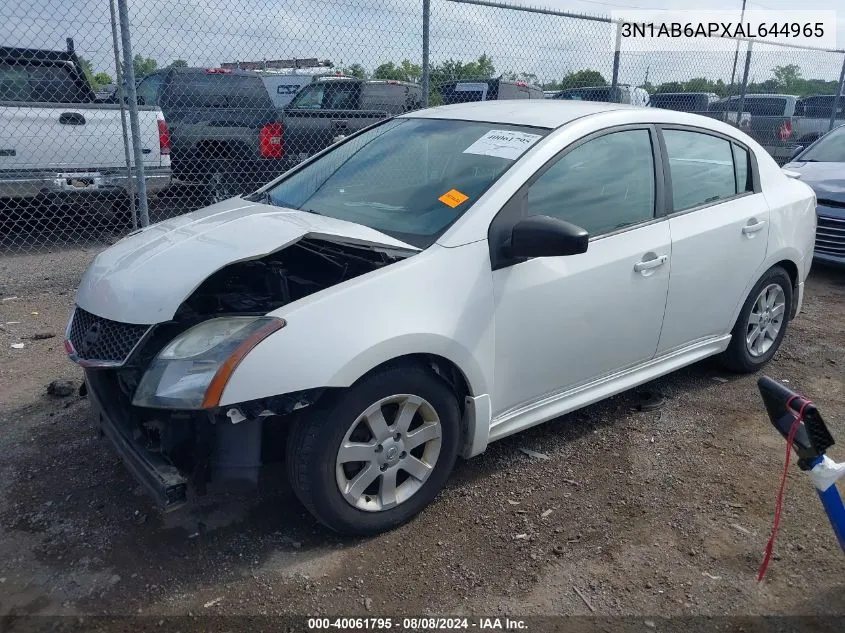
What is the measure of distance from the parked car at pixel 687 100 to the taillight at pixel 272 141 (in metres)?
7.11

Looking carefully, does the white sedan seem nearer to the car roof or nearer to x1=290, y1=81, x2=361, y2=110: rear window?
the car roof

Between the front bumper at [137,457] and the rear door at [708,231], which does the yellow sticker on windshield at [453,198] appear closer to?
the rear door at [708,231]

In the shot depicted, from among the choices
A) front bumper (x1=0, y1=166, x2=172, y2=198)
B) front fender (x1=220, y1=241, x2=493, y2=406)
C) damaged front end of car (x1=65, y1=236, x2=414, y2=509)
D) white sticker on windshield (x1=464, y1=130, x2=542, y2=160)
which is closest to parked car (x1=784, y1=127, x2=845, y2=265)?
white sticker on windshield (x1=464, y1=130, x2=542, y2=160)

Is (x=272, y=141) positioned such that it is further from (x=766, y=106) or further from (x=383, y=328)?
(x=766, y=106)

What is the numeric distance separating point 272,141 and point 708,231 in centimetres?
616

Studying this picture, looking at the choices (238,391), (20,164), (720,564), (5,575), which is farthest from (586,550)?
(20,164)

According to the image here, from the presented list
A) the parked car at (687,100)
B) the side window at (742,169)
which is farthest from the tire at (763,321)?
the parked car at (687,100)

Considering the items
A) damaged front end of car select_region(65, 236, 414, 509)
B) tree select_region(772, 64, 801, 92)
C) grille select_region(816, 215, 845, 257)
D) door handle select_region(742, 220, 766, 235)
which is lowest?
grille select_region(816, 215, 845, 257)

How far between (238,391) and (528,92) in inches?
426

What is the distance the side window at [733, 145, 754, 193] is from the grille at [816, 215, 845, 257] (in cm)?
365

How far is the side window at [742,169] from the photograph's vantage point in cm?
429

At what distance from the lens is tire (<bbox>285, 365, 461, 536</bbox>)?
2645 millimetres

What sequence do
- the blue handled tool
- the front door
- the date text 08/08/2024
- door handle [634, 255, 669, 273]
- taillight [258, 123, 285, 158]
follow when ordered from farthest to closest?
1. taillight [258, 123, 285, 158]
2. door handle [634, 255, 669, 273]
3. the front door
4. the date text 08/08/2024
5. the blue handled tool

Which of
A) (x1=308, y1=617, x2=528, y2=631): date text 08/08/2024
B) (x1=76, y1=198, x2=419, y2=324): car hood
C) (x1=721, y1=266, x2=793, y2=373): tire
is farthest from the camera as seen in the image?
(x1=721, y1=266, x2=793, y2=373): tire
